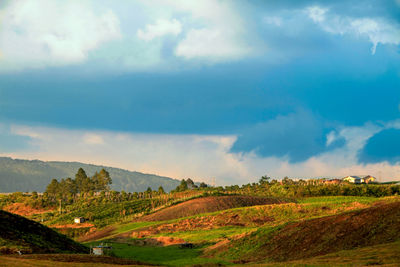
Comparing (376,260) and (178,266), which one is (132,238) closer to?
(178,266)

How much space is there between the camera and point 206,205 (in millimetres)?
142375

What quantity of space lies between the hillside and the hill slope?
947 inches

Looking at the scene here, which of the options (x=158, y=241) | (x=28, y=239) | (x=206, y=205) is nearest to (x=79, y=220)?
(x=206, y=205)

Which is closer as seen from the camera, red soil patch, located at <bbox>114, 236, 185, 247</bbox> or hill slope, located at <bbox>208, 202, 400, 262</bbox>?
hill slope, located at <bbox>208, 202, 400, 262</bbox>

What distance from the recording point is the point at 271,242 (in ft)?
234

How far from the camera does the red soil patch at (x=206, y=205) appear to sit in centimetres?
13775

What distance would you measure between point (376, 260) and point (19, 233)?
53.0m

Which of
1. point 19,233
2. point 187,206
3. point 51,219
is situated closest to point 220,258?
point 19,233

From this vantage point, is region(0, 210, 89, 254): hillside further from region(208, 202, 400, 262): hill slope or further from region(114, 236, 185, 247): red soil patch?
region(208, 202, 400, 262): hill slope

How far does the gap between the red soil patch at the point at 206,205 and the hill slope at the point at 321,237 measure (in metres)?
61.1

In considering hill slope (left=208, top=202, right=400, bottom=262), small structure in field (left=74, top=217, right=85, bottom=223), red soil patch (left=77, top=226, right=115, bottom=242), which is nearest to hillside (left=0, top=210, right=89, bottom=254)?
hill slope (left=208, top=202, right=400, bottom=262)

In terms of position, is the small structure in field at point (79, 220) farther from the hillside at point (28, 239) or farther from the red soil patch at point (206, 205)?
the hillside at point (28, 239)

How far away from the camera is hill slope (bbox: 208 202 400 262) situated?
58.2 m

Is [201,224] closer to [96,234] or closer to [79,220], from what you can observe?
[96,234]
